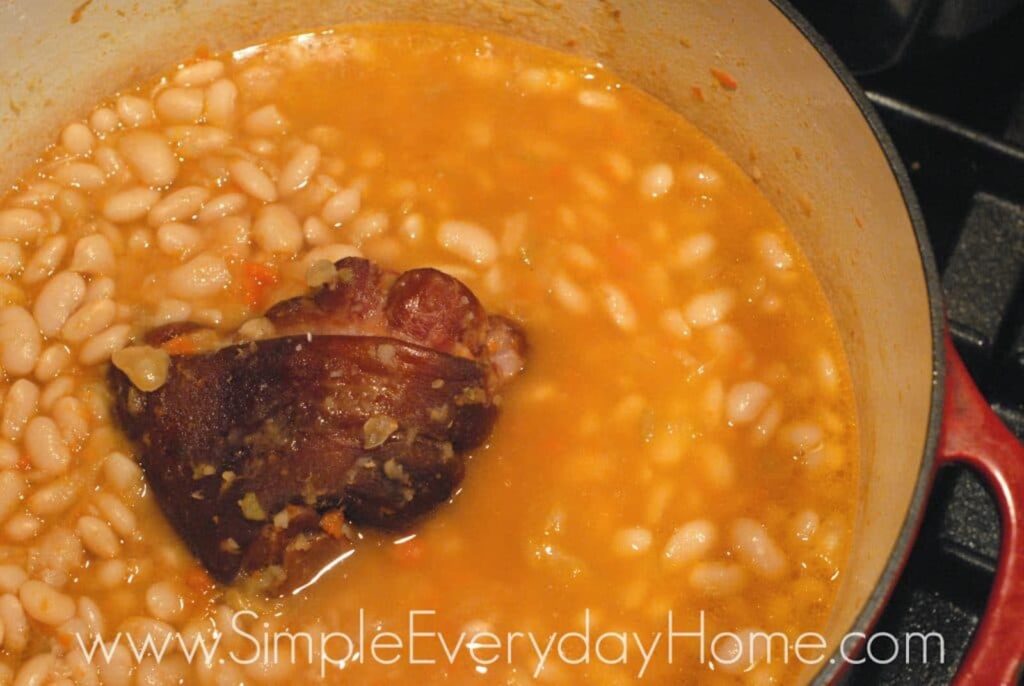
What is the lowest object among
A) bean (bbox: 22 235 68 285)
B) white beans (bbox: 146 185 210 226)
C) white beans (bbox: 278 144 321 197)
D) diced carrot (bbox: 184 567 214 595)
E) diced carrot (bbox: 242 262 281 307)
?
diced carrot (bbox: 184 567 214 595)

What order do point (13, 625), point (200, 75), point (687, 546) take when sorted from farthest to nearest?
1. point (200, 75)
2. point (687, 546)
3. point (13, 625)

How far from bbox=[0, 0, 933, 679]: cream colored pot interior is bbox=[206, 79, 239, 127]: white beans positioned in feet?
0.78

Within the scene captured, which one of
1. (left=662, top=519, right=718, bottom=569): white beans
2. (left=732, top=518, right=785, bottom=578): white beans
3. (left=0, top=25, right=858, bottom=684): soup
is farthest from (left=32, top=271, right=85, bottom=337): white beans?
(left=732, top=518, right=785, bottom=578): white beans

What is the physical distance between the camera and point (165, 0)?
2.91 metres

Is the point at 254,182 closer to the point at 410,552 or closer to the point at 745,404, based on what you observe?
the point at 410,552

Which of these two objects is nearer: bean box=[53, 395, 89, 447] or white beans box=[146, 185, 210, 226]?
bean box=[53, 395, 89, 447]

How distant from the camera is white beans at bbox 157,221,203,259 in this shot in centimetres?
263

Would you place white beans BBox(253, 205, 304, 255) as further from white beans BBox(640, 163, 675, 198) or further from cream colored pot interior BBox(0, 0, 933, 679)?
white beans BBox(640, 163, 675, 198)

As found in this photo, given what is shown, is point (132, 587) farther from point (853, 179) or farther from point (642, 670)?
point (853, 179)

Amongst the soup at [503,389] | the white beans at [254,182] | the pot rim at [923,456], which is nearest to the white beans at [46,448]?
the soup at [503,389]

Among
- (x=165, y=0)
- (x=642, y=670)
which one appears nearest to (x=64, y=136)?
(x=165, y=0)

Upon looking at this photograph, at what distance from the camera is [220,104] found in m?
2.85

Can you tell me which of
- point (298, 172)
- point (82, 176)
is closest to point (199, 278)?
point (298, 172)

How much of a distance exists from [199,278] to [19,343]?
429 mm
